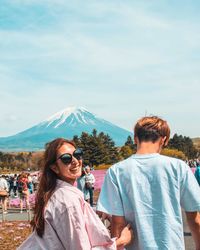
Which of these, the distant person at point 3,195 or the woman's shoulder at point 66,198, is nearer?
the woman's shoulder at point 66,198

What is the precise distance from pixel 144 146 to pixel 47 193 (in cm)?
66

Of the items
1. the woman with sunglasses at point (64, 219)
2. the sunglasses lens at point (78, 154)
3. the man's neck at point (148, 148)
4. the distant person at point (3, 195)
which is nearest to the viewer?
the woman with sunglasses at point (64, 219)

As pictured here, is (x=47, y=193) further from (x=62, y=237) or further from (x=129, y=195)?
(x=129, y=195)

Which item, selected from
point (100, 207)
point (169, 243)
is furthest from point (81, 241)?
point (169, 243)

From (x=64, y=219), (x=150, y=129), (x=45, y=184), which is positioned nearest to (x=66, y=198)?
(x=64, y=219)

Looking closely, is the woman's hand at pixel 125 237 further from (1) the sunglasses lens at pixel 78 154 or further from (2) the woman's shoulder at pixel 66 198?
(1) the sunglasses lens at pixel 78 154

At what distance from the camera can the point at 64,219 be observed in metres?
2.89

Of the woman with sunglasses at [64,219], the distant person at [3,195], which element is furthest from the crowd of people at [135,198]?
the distant person at [3,195]

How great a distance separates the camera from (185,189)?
124 inches

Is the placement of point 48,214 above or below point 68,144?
below

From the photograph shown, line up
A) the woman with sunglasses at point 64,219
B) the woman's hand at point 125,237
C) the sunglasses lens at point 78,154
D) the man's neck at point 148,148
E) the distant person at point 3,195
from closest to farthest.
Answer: the woman with sunglasses at point 64,219 < the woman's hand at point 125,237 < the man's neck at point 148,148 < the sunglasses lens at point 78,154 < the distant person at point 3,195

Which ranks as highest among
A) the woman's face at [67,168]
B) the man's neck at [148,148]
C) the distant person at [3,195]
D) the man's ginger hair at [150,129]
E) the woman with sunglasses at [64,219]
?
the man's ginger hair at [150,129]

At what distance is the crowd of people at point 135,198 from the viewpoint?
2.99 metres

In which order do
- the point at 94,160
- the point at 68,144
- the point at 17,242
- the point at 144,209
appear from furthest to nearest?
the point at 94,160 < the point at 17,242 < the point at 68,144 < the point at 144,209
